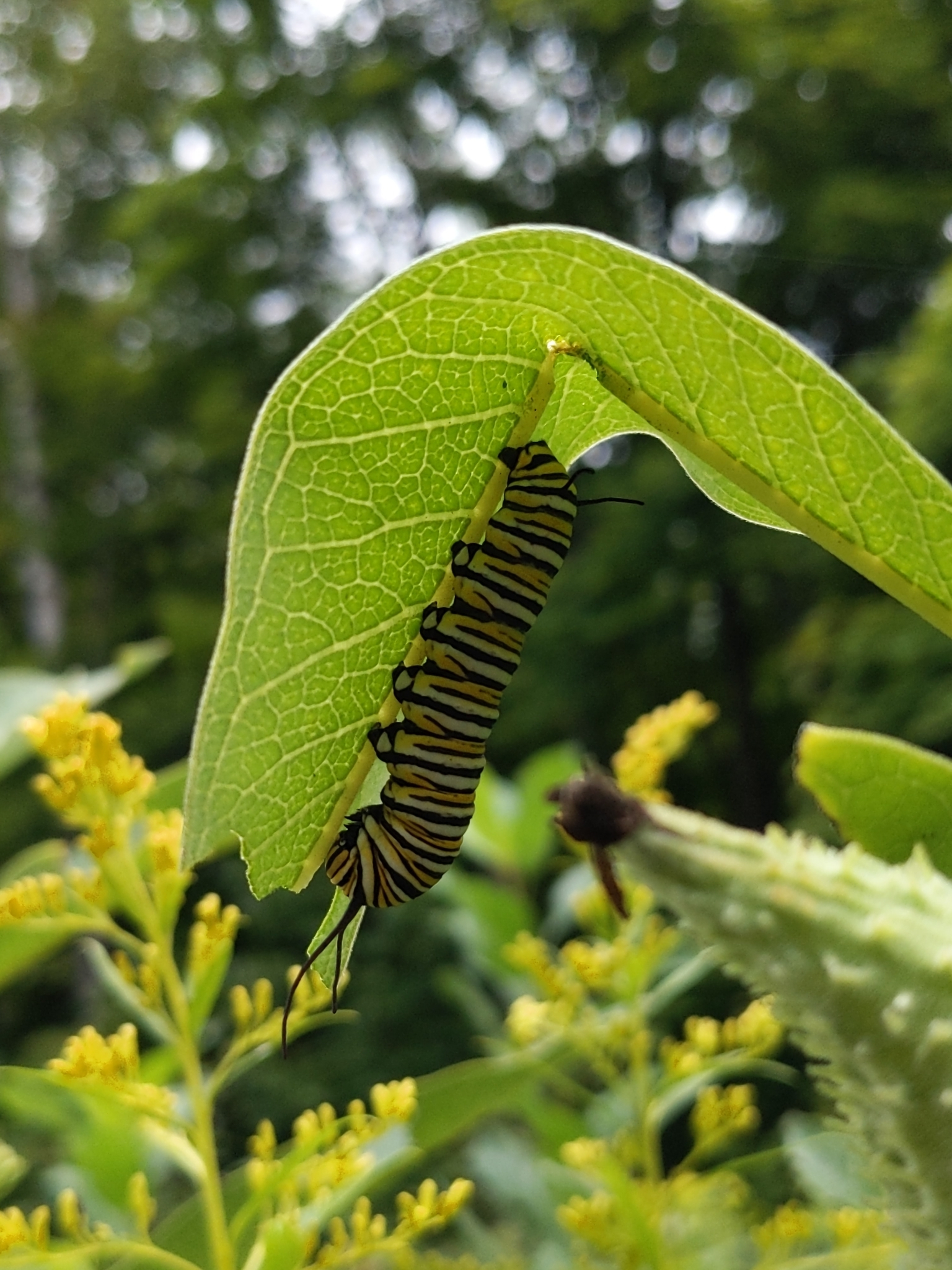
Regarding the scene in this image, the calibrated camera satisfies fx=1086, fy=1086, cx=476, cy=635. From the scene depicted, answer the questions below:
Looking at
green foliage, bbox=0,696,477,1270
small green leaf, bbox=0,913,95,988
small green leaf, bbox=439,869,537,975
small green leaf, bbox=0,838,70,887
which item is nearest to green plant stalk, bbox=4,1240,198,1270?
green foliage, bbox=0,696,477,1270

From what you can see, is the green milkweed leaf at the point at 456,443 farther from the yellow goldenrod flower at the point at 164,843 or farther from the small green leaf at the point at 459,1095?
the small green leaf at the point at 459,1095

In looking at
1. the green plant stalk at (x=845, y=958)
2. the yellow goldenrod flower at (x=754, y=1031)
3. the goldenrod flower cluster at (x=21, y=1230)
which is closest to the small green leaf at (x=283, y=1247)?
the goldenrod flower cluster at (x=21, y=1230)

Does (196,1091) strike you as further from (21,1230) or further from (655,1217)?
(655,1217)

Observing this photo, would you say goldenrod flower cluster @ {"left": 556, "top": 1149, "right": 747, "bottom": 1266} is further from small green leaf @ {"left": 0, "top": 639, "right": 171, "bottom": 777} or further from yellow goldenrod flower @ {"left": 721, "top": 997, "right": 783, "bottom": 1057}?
small green leaf @ {"left": 0, "top": 639, "right": 171, "bottom": 777}

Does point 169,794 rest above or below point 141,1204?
above

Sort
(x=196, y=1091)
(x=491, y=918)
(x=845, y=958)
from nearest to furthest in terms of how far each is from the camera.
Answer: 1. (x=845, y=958)
2. (x=196, y=1091)
3. (x=491, y=918)

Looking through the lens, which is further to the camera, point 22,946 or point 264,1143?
point 22,946

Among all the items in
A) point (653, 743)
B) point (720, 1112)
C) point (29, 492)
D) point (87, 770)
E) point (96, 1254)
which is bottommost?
point (96, 1254)

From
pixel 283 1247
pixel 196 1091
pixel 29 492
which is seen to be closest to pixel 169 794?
pixel 196 1091
